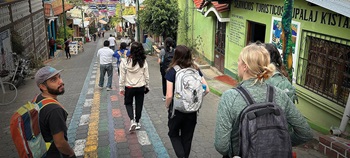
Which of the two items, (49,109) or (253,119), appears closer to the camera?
(253,119)

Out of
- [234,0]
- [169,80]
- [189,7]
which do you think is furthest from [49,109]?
[189,7]

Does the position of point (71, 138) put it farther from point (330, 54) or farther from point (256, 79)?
point (330, 54)

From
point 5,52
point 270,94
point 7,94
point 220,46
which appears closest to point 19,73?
point 7,94

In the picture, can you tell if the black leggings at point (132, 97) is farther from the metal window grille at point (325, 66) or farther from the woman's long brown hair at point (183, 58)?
the metal window grille at point (325, 66)

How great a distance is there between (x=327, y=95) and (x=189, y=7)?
41.3ft

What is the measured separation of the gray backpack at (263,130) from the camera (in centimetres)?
210

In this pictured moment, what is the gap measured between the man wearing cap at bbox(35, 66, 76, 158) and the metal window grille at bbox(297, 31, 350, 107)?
498cm

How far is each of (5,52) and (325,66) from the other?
11869 mm

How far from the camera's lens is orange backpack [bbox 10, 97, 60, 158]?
2686mm

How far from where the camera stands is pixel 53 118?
8.95ft

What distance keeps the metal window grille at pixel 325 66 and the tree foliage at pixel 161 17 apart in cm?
1180

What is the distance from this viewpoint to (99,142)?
5145mm

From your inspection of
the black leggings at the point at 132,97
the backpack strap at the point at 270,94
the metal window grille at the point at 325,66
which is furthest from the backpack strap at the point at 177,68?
the metal window grille at the point at 325,66

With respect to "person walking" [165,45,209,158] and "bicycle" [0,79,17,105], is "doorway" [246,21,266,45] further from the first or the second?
"bicycle" [0,79,17,105]
